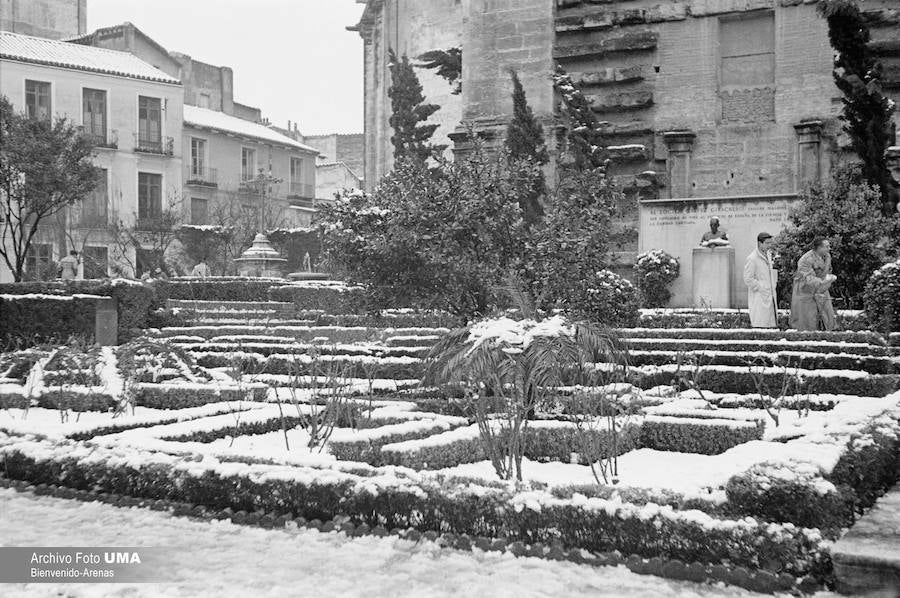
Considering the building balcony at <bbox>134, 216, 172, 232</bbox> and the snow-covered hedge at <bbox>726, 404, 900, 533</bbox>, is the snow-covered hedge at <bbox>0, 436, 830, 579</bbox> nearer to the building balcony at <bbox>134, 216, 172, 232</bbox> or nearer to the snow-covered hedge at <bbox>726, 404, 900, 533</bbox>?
the snow-covered hedge at <bbox>726, 404, 900, 533</bbox>

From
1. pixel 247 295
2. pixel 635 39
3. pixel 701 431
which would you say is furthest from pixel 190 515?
pixel 247 295

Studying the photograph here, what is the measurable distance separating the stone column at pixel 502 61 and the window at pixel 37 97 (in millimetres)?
20570

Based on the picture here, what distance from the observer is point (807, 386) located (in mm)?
9266

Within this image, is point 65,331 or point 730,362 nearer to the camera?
point 730,362

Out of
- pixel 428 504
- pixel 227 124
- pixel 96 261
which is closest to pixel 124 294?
pixel 428 504

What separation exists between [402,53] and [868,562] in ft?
117

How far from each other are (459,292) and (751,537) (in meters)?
6.30

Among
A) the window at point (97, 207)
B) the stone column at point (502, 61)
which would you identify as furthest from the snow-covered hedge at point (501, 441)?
the window at point (97, 207)

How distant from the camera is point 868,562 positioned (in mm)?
3896

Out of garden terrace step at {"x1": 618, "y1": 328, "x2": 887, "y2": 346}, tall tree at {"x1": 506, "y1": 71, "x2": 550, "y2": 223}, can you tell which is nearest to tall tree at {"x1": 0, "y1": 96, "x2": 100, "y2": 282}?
tall tree at {"x1": 506, "y1": 71, "x2": 550, "y2": 223}

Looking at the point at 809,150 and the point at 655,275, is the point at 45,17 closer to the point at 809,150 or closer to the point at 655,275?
the point at 809,150

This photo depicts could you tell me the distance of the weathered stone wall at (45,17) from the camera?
149 ft

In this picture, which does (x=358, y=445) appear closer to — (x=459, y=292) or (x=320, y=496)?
(x=320, y=496)

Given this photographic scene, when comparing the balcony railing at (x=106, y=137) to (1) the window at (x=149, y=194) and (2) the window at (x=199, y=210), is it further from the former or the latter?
A: (2) the window at (x=199, y=210)
